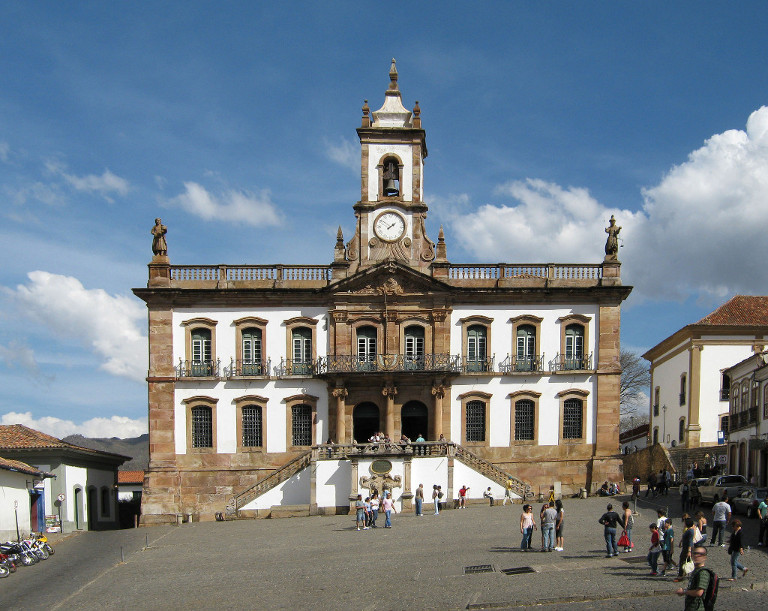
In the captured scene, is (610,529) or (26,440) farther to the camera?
(26,440)

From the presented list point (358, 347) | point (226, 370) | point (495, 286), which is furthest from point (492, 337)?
point (226, 370)

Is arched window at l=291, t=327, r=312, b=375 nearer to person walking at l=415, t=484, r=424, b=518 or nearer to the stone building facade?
the stone building facade

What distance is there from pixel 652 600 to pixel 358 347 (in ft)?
81.9

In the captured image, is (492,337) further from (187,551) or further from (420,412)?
(187,551)

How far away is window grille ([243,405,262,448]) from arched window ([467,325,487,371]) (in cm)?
983

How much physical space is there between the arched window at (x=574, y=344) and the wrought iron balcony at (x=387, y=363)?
5063mm

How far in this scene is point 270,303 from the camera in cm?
4291

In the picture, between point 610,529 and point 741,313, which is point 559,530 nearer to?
point 610,529

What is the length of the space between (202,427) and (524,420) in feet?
47.8

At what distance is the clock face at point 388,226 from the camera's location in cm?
4372

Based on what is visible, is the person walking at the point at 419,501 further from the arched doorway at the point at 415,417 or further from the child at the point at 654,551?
the child at the point at 654,551

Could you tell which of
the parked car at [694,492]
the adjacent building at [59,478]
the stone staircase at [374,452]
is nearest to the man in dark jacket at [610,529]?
the parked car at [694,492]

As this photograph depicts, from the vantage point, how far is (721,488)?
32812mm

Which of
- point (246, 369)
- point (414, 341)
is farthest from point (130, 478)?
point (414, 341)
